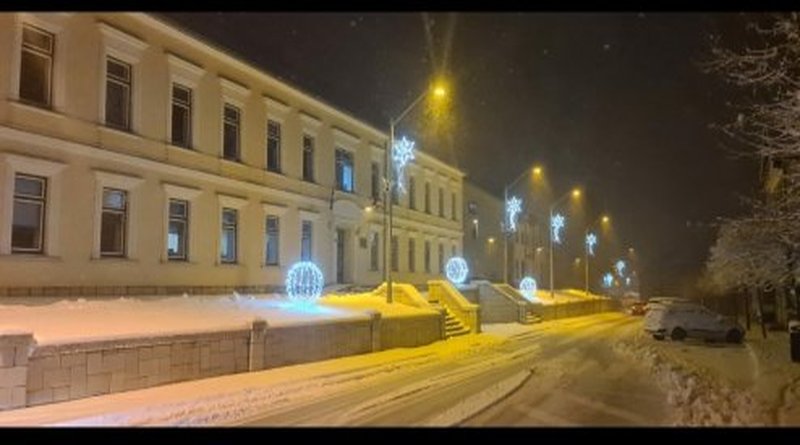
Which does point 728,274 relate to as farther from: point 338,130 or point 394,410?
point 394,410

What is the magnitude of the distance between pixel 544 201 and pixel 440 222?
42849mm

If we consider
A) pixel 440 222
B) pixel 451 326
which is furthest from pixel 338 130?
pixel 440 222

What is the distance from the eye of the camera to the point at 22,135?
19891 mm

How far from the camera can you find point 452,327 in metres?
31.9

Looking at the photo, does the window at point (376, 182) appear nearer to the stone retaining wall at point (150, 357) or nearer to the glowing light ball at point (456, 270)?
the glowing light ball at point (456, 270)

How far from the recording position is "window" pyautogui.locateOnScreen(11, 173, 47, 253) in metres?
20.1

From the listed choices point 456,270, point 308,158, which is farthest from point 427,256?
point 308,158

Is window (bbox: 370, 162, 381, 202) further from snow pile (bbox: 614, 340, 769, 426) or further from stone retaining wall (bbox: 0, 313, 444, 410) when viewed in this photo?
snow pile (bbox: 614, 340, 769, 426)

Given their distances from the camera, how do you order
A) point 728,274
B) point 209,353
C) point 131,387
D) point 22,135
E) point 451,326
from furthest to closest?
point 728,274
point 451,326
point 22,135
point 209,353
point 131,387

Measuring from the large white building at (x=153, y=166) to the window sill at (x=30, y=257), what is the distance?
1.3 inches

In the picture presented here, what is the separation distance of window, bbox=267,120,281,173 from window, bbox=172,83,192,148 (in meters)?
5.46

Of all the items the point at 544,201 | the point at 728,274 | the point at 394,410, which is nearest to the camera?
the point at 394,410

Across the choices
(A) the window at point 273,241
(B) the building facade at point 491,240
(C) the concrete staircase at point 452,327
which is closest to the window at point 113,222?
(A) the window at point 273,241

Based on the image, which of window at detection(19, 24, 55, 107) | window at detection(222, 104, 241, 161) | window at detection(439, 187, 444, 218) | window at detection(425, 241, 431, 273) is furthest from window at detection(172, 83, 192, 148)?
window at detection(439, 187, 444, 218)
